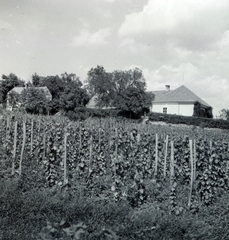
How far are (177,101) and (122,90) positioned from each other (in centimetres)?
1015

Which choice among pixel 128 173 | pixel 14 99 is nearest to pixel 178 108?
pixel 14 99

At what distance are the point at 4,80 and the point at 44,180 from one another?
245 feet

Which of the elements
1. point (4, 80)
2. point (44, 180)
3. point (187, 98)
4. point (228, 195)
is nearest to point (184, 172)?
point (228, 195)

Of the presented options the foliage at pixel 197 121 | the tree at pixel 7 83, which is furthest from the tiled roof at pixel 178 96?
the tree at pixel 7 83

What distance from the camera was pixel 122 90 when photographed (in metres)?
52.1

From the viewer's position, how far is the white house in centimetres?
5184

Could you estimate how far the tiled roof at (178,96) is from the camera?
172 feet

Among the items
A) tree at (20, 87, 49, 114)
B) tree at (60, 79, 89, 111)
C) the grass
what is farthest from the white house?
the grass

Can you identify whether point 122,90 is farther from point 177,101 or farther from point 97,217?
point 97,217

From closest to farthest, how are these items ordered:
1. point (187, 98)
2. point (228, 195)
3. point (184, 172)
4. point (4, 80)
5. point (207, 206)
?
point (207, 206)
point (228, 195)
point (184, 172)
point (187, 98)
point (4, 80)

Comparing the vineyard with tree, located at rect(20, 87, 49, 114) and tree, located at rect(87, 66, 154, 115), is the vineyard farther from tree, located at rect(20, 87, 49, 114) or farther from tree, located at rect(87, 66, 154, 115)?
tree, located at rect(87, 66, 154, 115)

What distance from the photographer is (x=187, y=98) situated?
52250mm

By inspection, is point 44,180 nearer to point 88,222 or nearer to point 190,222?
point 88,222

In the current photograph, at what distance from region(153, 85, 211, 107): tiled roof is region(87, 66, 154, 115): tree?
4945mm
